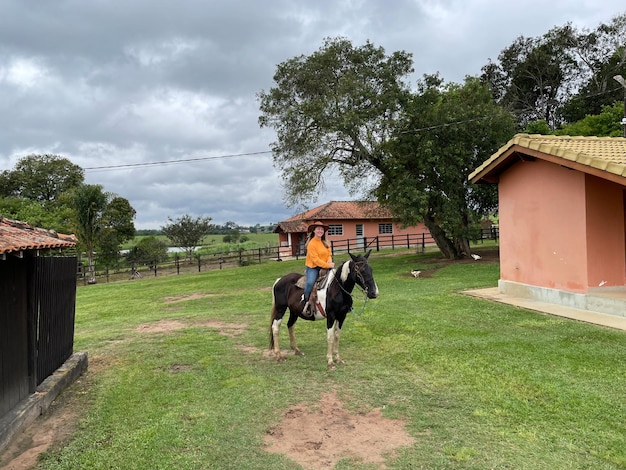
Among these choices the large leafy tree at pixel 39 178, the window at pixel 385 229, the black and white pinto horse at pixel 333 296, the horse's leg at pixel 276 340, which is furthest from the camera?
the large leafy tree at pixel 39 178

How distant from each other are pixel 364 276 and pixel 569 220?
19.9 feet

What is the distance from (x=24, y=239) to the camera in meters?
4.33

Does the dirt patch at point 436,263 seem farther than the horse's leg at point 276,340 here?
Yes

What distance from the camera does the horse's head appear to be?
525cm

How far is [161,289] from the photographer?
57.6ft

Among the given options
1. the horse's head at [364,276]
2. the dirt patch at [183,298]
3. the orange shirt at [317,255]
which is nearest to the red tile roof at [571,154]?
the horse's head at [364,276]

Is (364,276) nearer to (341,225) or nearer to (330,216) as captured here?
(330,216)

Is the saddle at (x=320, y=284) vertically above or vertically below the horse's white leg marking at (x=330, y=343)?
above

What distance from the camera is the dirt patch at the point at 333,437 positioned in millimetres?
3402

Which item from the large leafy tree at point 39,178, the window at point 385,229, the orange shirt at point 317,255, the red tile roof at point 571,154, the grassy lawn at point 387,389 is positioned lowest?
the grassy lawn at point 387,389

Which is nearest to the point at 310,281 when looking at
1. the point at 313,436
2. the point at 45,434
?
the point at 313,436

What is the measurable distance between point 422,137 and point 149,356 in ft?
48.8

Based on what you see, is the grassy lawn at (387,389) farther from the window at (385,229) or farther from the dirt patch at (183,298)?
the window at (385,229)

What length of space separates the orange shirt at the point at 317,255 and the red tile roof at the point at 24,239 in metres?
3.18
